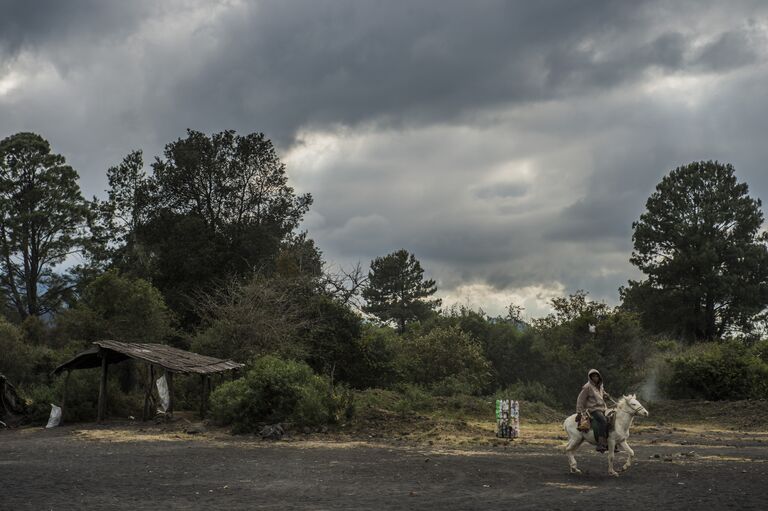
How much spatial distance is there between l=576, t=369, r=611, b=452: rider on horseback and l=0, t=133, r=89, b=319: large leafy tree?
40868 mm

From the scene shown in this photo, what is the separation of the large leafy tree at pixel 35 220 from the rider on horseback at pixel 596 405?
40868 millimetres

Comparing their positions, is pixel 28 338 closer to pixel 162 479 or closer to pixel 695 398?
pixel 162 479

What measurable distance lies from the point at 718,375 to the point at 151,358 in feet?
75.1

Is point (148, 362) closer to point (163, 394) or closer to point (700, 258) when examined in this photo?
point (163, 394)

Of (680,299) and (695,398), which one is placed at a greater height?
(680,299)

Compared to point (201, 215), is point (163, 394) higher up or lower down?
lower down

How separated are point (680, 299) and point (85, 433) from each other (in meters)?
42.4

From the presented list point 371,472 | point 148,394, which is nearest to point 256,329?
point 148,394

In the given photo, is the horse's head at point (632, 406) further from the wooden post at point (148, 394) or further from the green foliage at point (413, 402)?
the wooden post at point (148, 394)

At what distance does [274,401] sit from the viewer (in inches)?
880

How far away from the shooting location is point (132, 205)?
47.2 meters

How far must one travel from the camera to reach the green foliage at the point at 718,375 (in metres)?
30.1

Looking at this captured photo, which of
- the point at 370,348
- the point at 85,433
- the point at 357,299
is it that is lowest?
the point at 85,433

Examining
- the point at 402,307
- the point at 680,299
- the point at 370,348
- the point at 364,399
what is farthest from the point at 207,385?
the point at 402,307
